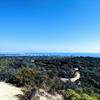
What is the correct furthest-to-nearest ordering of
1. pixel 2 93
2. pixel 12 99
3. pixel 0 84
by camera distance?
pixel 0 84 → pixel 2 93 → pixel 12 99

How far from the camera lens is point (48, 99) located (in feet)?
35.3

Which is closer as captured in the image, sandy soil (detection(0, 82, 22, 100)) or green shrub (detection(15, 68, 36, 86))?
sandy soil (detection(0, 82, 22, 100))

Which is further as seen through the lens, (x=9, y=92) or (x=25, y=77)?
(x=25, y=77)

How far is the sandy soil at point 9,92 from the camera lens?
33.4 feet

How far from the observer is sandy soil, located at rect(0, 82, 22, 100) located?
10166 millimetres

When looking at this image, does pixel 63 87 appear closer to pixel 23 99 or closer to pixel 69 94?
pixel 69 94

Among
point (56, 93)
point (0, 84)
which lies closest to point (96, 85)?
point (56, 93)

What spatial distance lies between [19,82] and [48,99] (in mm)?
3080

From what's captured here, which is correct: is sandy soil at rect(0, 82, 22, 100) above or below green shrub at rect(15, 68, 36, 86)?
below

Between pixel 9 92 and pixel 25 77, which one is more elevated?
pixel 25 77

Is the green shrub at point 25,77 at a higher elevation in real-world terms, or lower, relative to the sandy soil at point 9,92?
higher

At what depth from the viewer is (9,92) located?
36.2 ft

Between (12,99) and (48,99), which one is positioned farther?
(48,99)

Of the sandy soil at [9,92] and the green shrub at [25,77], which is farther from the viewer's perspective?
the green shrub at [25,77]
